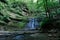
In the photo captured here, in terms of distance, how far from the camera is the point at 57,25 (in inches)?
621

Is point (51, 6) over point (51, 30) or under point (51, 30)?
over

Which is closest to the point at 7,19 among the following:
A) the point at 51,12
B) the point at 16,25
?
the point at 16,25

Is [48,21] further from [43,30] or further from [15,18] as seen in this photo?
[15,18]

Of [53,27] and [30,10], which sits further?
[30,10]

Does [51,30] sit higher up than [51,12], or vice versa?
[51,12]

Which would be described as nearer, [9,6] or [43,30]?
[43,30]

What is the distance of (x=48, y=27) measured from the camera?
15.9m

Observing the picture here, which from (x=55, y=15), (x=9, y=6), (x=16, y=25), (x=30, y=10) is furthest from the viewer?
(x=30, y=10)

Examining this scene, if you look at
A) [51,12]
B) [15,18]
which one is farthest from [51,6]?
[15,18]

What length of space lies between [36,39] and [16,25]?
644cm

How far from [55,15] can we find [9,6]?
938cm

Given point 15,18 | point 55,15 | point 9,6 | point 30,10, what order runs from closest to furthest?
point 55,15
point 15,18
point 9,6
point 30,10

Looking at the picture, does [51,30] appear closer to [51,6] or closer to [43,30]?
[43,30]

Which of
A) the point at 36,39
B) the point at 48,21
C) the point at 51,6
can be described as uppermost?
the point at 51,6
